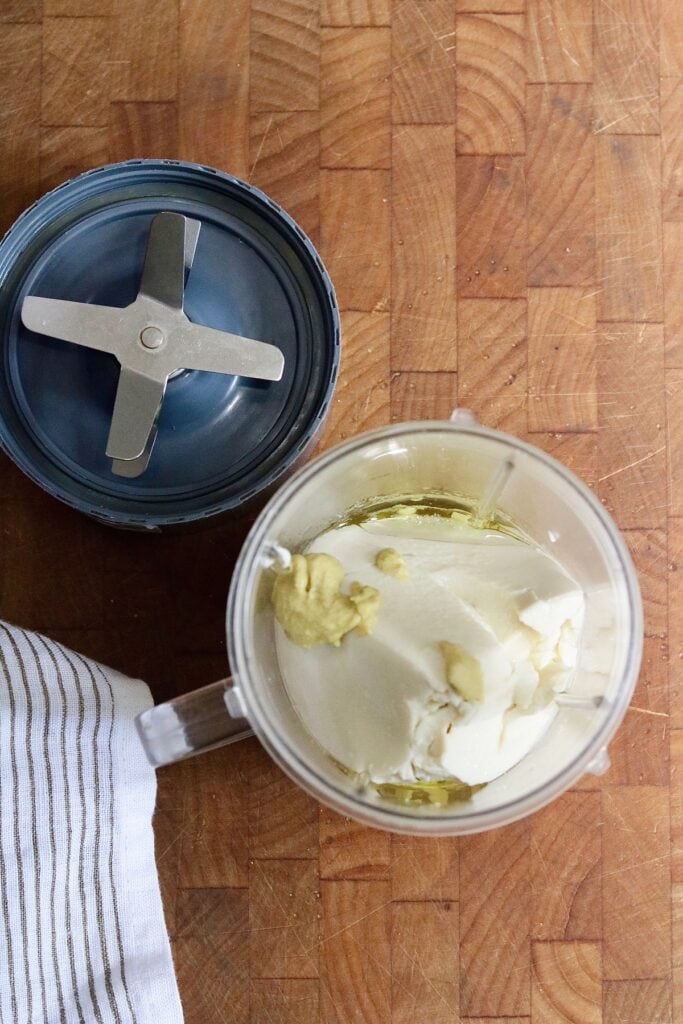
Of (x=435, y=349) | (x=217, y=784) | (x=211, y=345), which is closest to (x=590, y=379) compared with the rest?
(x=435, y=349)

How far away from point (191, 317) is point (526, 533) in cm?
24

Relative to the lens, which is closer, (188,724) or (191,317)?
(188,724)

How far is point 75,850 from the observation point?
564mm

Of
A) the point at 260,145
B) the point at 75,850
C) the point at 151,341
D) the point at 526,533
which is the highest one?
the point at 260,145

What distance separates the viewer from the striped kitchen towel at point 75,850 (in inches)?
21.6

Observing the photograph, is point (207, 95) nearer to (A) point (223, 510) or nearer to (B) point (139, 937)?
(A) point (223, 510)

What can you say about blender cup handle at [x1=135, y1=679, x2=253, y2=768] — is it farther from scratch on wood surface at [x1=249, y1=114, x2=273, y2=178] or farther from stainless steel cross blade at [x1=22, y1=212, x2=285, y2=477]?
scratch on wood surface at [x1=249, y1=114, x2=273, y2=178]

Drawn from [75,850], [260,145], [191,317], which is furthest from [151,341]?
[75,850]

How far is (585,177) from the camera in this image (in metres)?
0.63

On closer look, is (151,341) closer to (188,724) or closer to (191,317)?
(191,317)

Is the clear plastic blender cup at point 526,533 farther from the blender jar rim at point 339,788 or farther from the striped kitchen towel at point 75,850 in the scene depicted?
the striped kitchen towel at point 75,850

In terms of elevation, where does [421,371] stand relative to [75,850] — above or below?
above

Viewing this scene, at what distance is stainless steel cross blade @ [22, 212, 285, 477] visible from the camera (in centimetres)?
55

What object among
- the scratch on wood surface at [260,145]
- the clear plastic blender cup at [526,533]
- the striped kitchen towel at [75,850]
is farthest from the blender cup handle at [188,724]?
the scratch on wood surface at [260,145]
